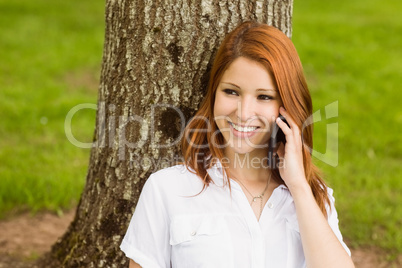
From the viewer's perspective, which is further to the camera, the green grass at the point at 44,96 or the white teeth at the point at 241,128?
the green grass at the point at 44,96

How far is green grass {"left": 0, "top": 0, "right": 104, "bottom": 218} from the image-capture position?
4.35 meters

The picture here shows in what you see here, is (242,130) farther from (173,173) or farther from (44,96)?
(44,96)

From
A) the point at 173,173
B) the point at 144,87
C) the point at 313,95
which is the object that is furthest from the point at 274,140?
the point at 313,95

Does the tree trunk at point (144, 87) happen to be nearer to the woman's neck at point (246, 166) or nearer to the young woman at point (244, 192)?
the young woman at point (244, 192)

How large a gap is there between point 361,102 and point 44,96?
3859 mm

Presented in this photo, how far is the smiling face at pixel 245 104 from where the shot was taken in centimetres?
222

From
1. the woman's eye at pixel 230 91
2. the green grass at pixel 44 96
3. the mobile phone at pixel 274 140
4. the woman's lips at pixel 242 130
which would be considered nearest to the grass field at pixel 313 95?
the green grass at pixel 44 96

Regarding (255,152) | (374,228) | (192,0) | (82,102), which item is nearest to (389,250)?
(374,228)

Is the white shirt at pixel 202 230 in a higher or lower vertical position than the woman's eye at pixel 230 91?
lower

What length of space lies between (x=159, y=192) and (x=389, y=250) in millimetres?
2312

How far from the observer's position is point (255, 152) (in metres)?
2.49

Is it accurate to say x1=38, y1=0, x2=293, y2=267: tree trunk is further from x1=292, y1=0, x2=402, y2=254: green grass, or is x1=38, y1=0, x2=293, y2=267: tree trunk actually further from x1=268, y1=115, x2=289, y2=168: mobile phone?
x1=292, y1=0, x2=402, y2=254: green grass

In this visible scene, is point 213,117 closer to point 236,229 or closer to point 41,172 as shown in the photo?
point 236,229

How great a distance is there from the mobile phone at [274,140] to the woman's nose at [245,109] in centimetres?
16
